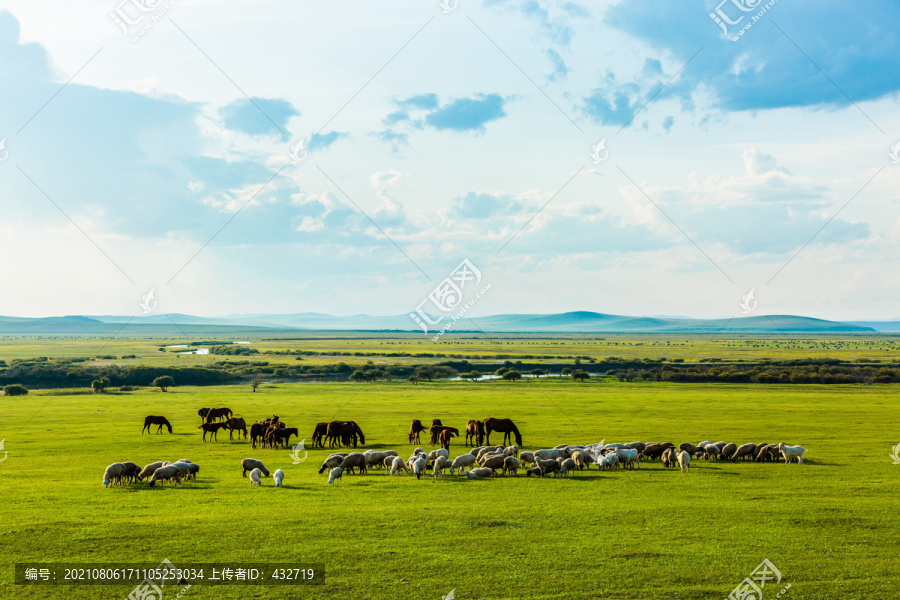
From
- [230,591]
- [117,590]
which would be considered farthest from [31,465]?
[230,591]

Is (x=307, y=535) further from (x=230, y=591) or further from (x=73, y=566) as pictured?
(x=73, y=566)

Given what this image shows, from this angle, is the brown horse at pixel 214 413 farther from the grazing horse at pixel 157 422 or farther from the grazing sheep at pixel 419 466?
the grazing sheep at pixel 419 466

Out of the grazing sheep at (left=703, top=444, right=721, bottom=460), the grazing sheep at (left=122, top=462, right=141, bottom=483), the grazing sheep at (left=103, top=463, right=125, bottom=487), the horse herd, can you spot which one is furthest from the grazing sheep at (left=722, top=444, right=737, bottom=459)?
the grazing sheep at (left=103, top=463, right=125, bottom=487)

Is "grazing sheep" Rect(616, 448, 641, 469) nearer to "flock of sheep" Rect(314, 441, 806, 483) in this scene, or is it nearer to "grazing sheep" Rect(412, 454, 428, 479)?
"flock of sheep" Rect(314, 441, 806, 483)

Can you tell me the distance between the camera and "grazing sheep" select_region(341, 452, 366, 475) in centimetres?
2181

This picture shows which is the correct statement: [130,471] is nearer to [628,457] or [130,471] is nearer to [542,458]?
[542,458]

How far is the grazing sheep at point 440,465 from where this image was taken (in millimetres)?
21203

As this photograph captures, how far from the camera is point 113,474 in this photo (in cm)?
1938

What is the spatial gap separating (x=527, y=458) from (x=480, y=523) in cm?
908

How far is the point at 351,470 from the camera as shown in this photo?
22125 millimetres

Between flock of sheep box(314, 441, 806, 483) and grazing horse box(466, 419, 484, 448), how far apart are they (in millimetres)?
3927

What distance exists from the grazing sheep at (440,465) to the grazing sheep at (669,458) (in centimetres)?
822

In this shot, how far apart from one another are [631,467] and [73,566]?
17.8 metres

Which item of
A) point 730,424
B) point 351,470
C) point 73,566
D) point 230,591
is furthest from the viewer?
point 730,424
